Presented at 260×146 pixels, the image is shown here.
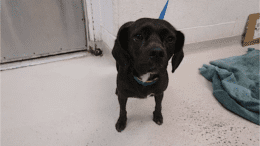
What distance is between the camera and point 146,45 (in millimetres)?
807

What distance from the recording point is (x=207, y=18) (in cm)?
212

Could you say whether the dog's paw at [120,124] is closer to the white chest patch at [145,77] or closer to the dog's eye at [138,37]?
the white chest patch at [145,77]

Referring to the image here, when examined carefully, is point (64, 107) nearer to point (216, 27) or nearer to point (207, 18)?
point (207, 18)

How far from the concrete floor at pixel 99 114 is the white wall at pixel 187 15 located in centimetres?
59

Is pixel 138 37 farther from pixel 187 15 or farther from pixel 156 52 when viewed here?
pixel 187 15

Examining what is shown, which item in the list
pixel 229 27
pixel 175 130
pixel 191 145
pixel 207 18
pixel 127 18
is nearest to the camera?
pixel 191 145

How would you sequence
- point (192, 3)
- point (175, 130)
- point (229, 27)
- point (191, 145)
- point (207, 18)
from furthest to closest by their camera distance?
1. point (229, 27)
2. point (207, 18)
3. point (192, 3)
4. point (175, 130)
5. point (191, 145)

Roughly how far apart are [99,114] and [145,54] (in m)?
0.72

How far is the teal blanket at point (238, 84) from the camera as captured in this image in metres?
1.23

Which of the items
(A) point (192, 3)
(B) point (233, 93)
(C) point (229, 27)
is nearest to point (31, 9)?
(A) point (192, 3)

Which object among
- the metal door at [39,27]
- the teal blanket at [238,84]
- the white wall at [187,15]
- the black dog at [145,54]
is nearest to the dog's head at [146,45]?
the black dog at [145,54]

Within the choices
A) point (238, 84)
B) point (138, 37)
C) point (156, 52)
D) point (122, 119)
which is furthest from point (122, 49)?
point (238, 84)

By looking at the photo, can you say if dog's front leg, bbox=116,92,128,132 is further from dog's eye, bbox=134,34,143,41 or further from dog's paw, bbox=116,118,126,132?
dog's eye, bbox=134,34,143,41

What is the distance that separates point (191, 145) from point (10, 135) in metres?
1.26
